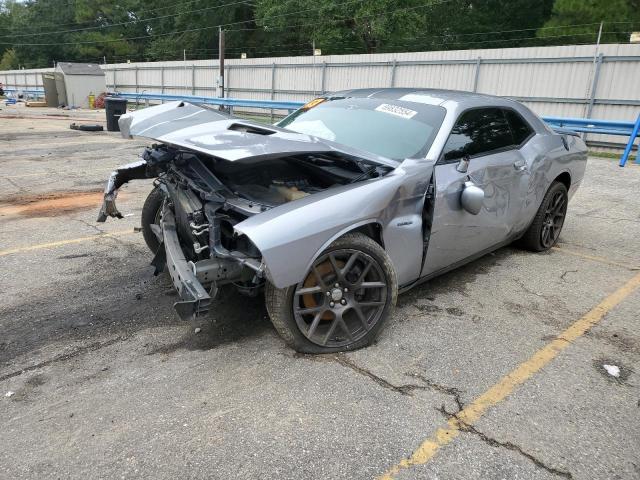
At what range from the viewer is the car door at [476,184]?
12.3ft

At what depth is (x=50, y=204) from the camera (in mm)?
7027

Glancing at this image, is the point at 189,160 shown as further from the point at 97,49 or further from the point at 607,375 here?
the point at 97,49

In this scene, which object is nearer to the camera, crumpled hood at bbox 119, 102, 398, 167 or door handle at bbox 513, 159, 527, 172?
crumpled hood at bbox 119, 102, 398, 167

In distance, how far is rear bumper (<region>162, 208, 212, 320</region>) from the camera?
9.39ft

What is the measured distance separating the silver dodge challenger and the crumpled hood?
13 millimetres

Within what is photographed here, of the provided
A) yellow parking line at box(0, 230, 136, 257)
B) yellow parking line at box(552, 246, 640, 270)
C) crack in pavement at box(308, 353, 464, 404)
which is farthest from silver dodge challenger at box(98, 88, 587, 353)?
yellow parking line at box(0, 230, 136, 257)

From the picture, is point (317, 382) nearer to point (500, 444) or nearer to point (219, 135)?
point (500, 444)

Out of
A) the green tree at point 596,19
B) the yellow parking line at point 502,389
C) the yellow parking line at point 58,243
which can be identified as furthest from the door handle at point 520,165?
the green tree at point 596,19

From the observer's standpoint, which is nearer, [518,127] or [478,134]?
[478,134]

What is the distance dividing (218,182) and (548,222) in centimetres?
358

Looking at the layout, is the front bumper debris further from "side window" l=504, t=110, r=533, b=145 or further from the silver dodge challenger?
"side window" l=504, t=110, r=533, b=145

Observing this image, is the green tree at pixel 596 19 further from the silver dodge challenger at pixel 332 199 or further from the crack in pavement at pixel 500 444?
the crack in pavement at pixel 500 444

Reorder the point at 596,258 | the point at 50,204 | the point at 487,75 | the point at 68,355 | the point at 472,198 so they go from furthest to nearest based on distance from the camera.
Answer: the point at 487,75
the point at 50,204
the point at 596,258
the point at 472,198
the point at 68,355

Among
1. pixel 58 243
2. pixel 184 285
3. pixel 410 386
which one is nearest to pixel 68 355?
pixel 184 285
